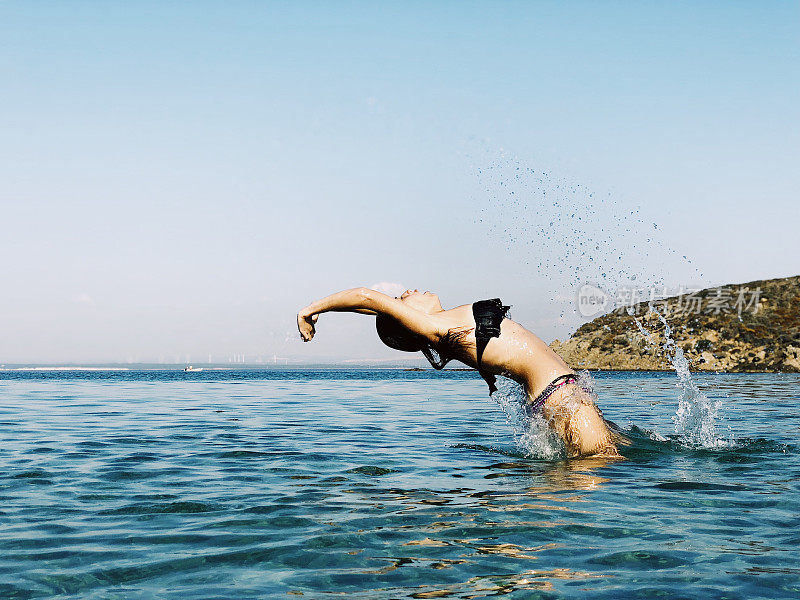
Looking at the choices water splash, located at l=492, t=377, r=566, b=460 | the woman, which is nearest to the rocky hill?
water splash, located at l=492, t=377, r=566, b=460

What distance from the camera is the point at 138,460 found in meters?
10.1

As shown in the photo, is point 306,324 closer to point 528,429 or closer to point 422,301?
point 422,301

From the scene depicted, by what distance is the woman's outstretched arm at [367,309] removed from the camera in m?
8.28

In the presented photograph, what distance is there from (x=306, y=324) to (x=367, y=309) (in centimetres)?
73

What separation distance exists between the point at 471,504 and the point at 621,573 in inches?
84.4

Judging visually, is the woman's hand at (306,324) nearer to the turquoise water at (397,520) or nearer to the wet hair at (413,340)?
the wet hair at (413,340)

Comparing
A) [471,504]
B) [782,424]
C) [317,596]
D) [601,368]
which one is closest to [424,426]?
[782,424]

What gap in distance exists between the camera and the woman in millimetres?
8367

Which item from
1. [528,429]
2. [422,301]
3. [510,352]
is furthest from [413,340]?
[528,429]

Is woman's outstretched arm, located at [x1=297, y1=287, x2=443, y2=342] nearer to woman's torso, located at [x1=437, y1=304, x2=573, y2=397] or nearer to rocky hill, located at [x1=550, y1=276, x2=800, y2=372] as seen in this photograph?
woman's torso, located at [x1=437, y1=304, x2=573, y2=397]

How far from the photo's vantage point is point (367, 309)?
27.6 feet

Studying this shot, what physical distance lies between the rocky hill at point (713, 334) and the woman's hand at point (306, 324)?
76088 millimetres

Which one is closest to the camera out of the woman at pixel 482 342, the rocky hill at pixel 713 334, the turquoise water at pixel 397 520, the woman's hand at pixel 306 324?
the turquoise water at pixel 397 520

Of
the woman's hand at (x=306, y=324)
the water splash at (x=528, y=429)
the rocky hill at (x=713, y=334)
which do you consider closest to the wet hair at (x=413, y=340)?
the woman's hand at (x=306, y=324)
